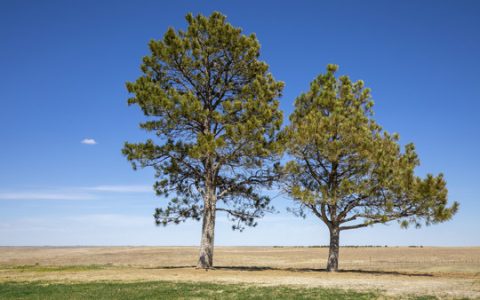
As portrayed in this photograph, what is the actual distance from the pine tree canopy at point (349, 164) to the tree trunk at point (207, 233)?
519 centimetres

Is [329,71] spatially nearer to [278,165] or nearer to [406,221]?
[278,165]

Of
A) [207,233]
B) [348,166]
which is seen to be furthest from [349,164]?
[207,233]

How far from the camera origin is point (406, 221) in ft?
86.7

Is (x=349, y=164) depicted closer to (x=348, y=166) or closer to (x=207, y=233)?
(x=348, y=166)

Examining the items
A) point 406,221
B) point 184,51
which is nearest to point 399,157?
point 406,221

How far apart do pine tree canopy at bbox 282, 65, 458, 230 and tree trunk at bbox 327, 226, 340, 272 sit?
15.7 inches

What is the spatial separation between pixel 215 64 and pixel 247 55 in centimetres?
231

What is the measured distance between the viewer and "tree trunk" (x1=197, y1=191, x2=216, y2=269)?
2806cm

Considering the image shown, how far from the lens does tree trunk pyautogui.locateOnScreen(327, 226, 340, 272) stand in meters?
28.0

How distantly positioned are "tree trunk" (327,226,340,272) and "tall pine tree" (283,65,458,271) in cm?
6

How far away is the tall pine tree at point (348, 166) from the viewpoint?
25.8m

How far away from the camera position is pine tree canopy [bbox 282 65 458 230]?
25.8 metres

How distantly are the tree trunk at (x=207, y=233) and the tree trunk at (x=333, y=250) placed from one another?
24.8ft

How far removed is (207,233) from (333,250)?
8133 millimetres
